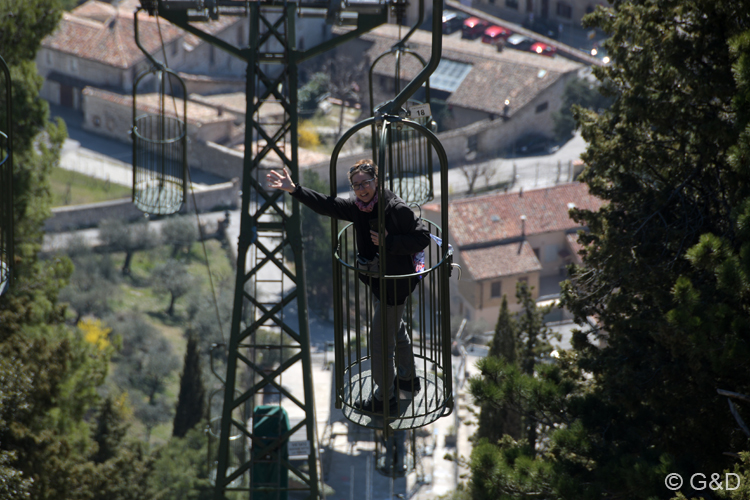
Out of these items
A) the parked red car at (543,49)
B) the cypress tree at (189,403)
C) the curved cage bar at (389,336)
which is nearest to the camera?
the curved cage bar at (389,336)

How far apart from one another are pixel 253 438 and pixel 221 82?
43176 millimetres

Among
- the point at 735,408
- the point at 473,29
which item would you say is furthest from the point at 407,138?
the point at 473,29

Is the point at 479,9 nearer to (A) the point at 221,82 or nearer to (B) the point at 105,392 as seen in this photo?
(A) the point at 221,82

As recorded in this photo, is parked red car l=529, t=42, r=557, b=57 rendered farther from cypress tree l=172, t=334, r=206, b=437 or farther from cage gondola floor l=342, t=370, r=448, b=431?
cage gondola floor l=342, t=370, r=448, b=431

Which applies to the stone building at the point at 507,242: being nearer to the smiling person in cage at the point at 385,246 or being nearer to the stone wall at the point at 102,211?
the stone wall at the point at 102,211

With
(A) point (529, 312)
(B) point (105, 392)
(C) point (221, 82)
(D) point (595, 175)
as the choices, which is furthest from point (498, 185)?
(D) point (595, 175)

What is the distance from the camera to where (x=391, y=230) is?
6.23 m

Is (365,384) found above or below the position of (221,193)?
above

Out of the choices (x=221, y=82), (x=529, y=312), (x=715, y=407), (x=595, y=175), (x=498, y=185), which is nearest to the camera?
(x=715, y=407)

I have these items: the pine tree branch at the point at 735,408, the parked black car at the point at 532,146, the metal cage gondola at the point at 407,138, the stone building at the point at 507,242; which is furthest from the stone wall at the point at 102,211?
the pine tree branch at the point at 735,408

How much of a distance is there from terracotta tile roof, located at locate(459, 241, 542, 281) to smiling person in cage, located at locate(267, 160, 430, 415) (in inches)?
1210

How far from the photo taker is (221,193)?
42500mm

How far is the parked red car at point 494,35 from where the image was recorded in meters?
56.5

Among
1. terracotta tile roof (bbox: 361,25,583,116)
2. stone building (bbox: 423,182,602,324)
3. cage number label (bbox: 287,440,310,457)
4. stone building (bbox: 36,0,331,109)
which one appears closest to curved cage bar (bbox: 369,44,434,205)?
cage number label (bbox: 287,440,310,457)
